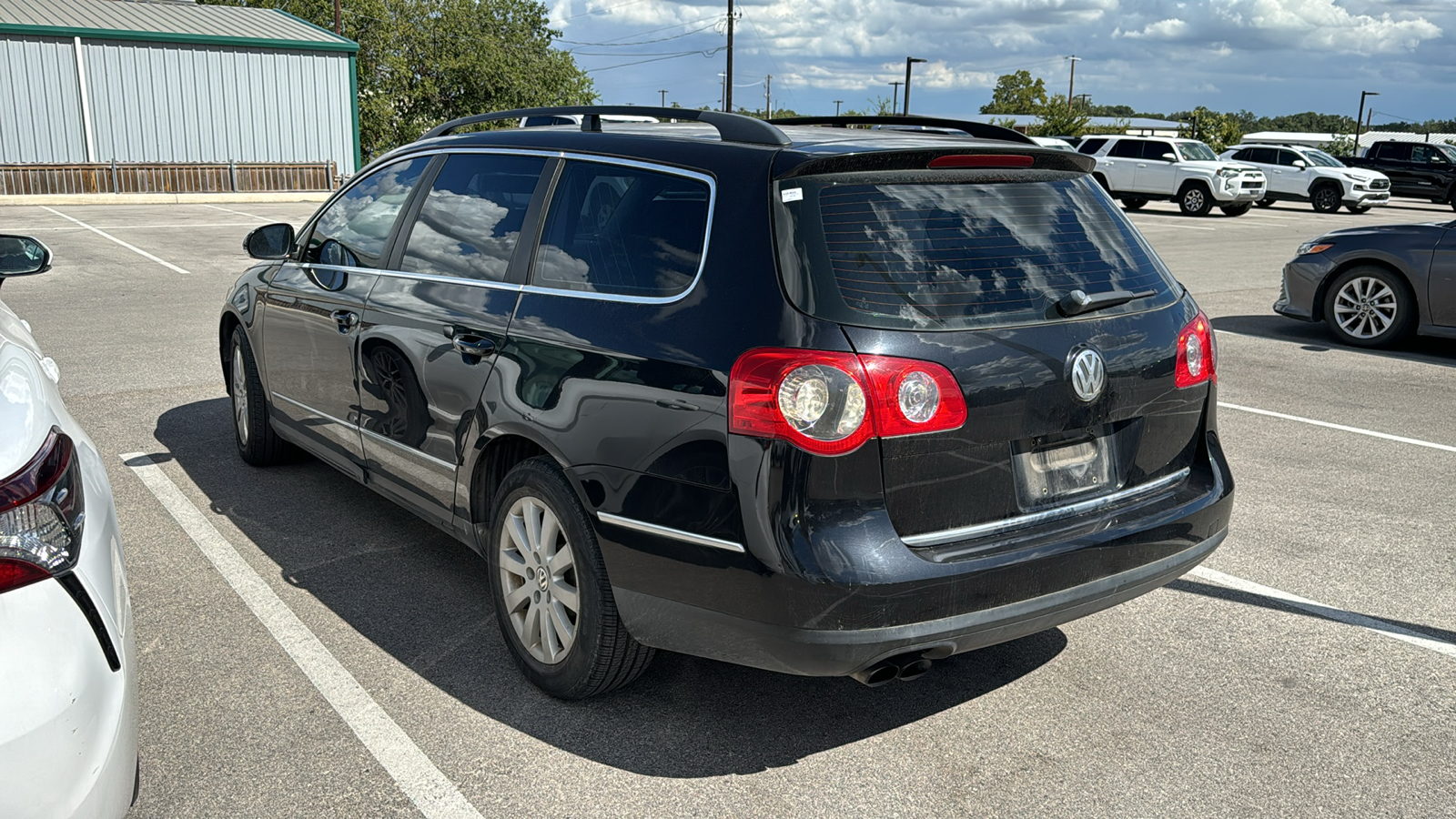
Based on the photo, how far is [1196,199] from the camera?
30.7 metres

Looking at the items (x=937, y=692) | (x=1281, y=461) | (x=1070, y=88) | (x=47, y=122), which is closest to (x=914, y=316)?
(x=937, y=692)

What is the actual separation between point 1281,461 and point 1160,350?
3482mm

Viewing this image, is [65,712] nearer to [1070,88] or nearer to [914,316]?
[914,316]

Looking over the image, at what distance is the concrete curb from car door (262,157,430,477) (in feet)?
81.9

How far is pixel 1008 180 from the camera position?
3471mm

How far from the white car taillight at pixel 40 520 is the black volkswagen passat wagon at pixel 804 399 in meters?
1.34

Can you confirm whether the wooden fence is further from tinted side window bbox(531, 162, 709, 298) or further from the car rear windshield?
the car rear windshield

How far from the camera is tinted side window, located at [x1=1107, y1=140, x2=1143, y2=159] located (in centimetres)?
3156

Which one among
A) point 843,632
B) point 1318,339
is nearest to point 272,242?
point 843,632

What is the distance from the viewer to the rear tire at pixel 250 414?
573 cm

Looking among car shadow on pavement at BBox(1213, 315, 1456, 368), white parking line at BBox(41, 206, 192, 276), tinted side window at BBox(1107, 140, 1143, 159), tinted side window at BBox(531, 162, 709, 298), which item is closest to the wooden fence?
white parking line at BBox(41, 206, 192, 276)

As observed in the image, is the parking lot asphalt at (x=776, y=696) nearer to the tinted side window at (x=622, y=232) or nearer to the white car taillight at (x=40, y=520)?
the white car taillight at (x=40, y=520)

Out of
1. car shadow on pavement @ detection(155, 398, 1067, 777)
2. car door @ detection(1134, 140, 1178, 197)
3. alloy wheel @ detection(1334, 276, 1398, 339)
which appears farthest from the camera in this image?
car door @ detection(1134, 140, 1178, 197)

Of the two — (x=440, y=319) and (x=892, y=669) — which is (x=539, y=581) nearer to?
(x=440, y=319)
